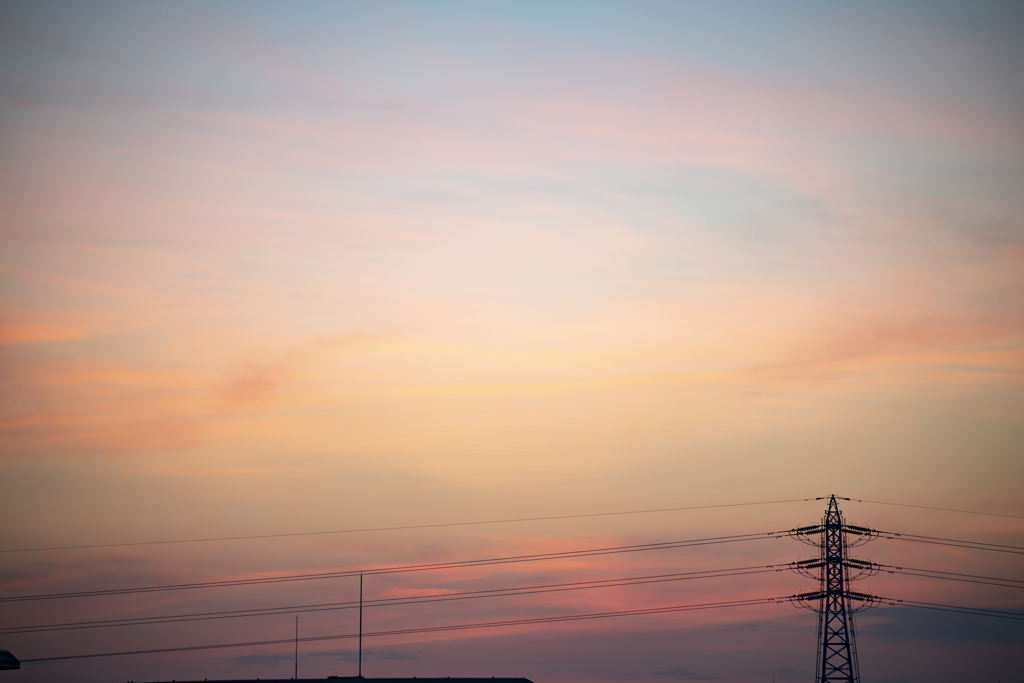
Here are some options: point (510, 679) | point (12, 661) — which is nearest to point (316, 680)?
point (510, 679)

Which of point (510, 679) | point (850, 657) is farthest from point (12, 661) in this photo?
point (850, 657)

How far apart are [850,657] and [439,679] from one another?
182ft

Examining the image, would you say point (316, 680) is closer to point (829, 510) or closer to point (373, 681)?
point (373, 681)

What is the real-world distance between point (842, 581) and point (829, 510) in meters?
8.71

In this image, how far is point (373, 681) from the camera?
145 metres

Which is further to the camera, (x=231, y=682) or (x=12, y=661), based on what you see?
(x=231, y=682)

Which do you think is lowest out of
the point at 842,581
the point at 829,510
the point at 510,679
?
the point at 510,679

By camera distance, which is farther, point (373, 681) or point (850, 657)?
point (373, 681)

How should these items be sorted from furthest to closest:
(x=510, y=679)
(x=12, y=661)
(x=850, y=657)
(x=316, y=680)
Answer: (x=510, y=679) < (x=316, y=680) < (x=850, y=657) < (x=12, y=661)

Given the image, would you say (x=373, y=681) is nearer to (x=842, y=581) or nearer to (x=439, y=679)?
(x=439, y=679)

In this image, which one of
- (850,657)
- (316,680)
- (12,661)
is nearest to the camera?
(12,661)

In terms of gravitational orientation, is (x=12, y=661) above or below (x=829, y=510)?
below

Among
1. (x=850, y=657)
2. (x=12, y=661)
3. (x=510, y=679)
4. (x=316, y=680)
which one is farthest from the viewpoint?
(x=510, y=679)

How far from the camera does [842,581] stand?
434 ft
